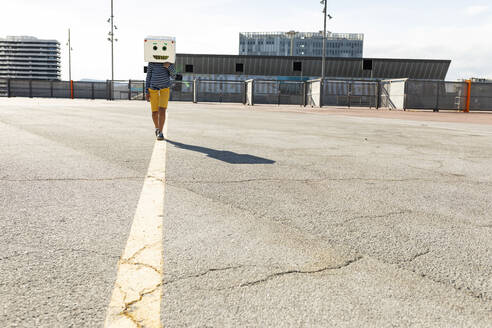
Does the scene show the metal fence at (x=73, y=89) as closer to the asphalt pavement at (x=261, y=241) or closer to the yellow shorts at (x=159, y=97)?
the yellow shorts at (x=159, y=97)

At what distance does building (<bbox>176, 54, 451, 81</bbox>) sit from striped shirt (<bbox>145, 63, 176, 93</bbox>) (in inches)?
2328

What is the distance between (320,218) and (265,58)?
213ft

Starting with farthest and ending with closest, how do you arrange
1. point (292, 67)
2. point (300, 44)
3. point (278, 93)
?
point (300, 44) < point (292, 67) < point (278, 93)

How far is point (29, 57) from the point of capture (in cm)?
18875

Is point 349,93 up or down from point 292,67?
down

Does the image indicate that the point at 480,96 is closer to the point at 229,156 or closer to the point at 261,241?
the point at 229,156

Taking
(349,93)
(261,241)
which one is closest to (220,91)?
(349,93)

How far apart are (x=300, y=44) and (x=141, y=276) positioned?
144615 millimetres

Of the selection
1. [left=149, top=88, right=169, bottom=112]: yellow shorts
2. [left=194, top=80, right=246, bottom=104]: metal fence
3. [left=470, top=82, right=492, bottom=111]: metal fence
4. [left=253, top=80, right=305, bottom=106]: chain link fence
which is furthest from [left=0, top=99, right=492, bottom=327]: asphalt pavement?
[left=194, top=80, right=246, bottom=104]: metal fence

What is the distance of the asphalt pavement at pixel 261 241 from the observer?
6.16 ft

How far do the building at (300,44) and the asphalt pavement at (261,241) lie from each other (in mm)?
138659

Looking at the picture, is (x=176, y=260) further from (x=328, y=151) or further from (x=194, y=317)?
(x=328, y=151)

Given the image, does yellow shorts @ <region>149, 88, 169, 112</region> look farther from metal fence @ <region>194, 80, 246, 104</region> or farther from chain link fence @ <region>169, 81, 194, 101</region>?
chain link fence @ <region>169, 81, 194, 101</region>

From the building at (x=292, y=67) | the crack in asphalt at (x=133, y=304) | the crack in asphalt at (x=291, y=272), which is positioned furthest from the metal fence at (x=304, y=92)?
the crack in asphalt at (x=133, y=304)
